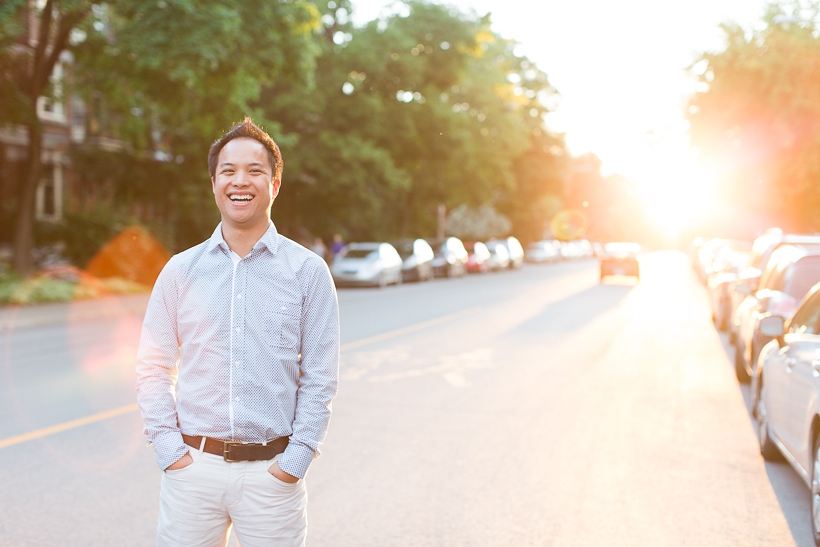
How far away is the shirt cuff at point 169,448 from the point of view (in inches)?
113

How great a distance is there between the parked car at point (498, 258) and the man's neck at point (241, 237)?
44536 mm

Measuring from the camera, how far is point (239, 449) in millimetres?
2873

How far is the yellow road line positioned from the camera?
23.1 ft

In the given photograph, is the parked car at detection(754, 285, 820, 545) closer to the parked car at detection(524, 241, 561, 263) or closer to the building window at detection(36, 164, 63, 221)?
the building window at detection(36, 164, 63, 221)

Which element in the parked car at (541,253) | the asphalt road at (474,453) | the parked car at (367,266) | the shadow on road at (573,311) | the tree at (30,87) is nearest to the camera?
the asphalt road at (474,453)

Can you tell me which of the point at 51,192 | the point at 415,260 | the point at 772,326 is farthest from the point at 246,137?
the point at 51,192

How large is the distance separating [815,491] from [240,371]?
3729mm

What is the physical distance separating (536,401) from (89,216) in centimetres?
2087

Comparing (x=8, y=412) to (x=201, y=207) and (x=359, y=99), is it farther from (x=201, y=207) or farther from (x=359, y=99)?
(x=359, y=99)

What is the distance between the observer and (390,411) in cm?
866

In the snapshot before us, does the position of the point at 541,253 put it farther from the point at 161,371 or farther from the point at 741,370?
the point at 161,371

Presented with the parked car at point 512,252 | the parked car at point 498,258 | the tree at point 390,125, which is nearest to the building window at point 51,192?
the tree at point 390,125

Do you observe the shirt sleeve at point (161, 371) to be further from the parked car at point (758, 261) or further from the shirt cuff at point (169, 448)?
the parked car at point (758, 261)

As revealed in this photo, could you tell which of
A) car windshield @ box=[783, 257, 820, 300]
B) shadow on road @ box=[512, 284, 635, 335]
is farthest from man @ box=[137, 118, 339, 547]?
shadow on road @ box=[512, 284, 635, 335]
